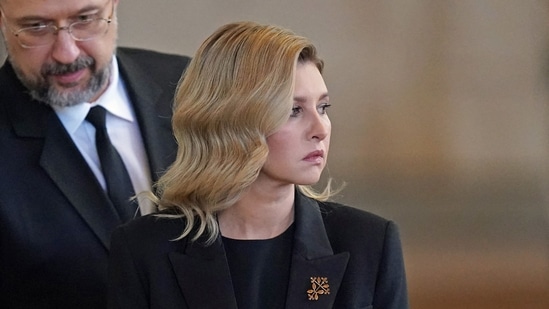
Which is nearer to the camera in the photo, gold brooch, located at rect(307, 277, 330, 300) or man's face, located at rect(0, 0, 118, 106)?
gold brooch, located at rect(307, 277, 330, 300)

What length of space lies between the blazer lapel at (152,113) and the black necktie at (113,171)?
0.07 meters

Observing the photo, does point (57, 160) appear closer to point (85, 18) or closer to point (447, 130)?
point (85, 18)

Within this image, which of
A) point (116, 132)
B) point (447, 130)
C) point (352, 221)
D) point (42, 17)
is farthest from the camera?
point (447, 130)

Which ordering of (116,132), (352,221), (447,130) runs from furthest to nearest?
(447,130), (116,132), (352,221)

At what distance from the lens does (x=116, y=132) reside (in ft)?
7.79

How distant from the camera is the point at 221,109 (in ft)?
6.26

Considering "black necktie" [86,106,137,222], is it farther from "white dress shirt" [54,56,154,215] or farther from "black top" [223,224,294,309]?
"black top" [223,224,294,309]

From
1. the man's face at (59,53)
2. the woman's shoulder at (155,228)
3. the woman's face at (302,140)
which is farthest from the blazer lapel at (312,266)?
the man's face at (59,53)

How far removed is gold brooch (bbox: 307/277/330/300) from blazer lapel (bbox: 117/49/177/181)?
548mm

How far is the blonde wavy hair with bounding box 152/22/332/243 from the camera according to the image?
1.87 meters

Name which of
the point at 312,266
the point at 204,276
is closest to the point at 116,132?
the point at 204,276

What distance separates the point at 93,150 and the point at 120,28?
5.14 ft

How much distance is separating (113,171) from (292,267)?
54 cm

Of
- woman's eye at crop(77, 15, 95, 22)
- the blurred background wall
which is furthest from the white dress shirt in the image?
the blurred background wall
